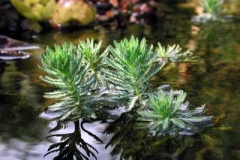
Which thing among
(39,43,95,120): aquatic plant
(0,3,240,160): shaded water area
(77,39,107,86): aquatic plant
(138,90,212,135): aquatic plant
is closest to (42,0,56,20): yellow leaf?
(0,3,240,160): shaded water area

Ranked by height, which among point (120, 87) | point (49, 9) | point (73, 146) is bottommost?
point (73, 146)

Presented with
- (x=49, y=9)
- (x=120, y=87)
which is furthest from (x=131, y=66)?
(x=49, y=9)


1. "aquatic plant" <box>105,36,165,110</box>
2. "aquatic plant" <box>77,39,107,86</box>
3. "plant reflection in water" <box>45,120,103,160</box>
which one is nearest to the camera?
"plant reflection in water" <box>45,120,103,160</box>

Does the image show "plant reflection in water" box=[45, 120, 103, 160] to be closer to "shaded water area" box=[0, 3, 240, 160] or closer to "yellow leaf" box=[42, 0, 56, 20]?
"shaded water area" box=[0, 3, 240, 160]

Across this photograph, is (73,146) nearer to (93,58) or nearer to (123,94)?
(123,94)

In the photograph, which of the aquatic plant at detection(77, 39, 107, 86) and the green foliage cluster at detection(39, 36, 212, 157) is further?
the aquatic plant at detection(77, 39, 107, 86)

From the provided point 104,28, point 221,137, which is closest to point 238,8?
point 104,28

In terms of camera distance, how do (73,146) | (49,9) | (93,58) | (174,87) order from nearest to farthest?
(73,146)
(93,58)
(174,87)
(49,9)

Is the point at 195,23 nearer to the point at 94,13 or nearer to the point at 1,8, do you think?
the point at 94,13
